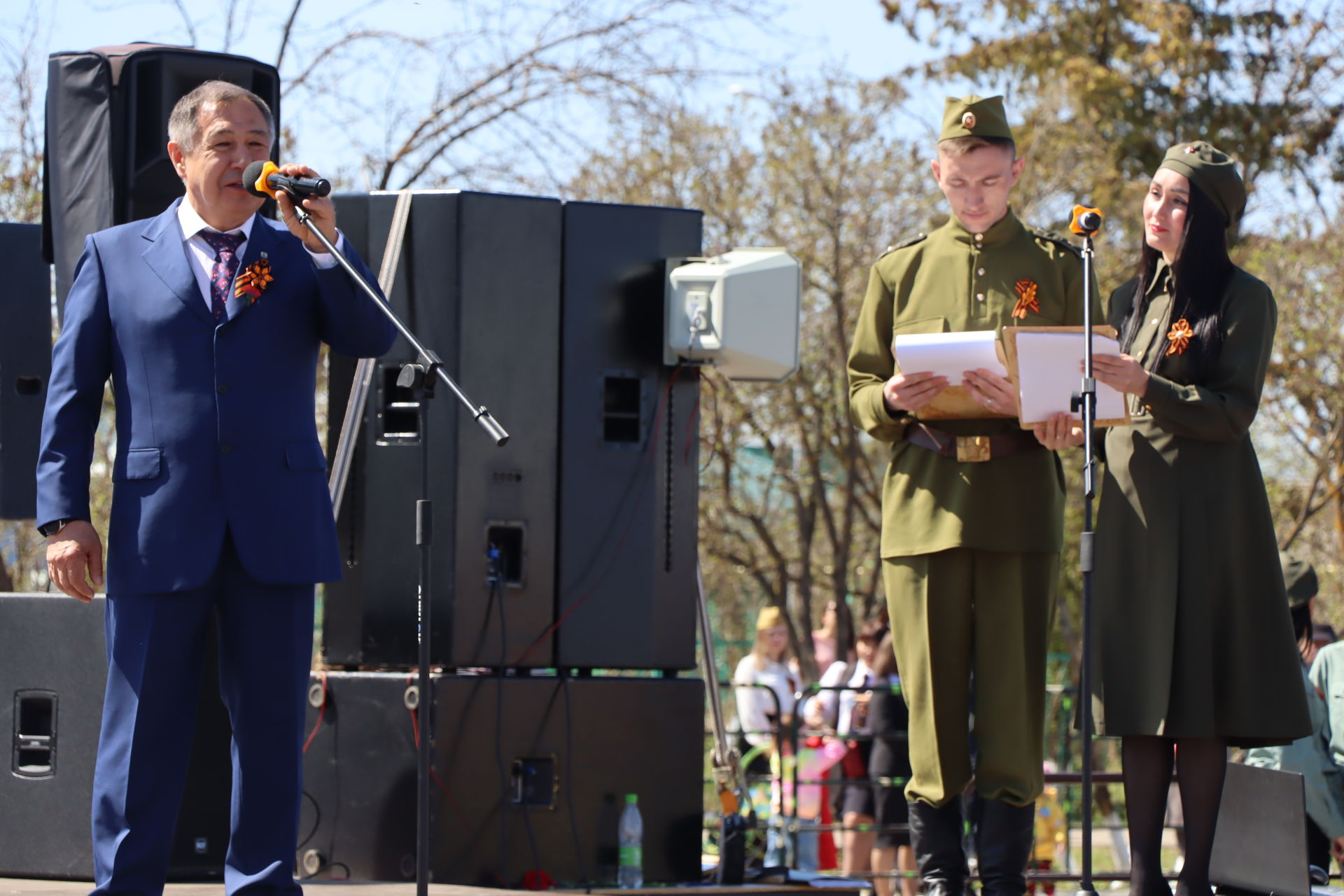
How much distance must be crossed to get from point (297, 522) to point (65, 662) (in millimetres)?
1356

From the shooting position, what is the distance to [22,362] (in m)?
4.46

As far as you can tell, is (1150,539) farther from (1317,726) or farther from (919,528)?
(1317,726)

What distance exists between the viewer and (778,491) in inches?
635

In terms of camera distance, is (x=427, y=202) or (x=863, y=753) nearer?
(x=427, y=202)

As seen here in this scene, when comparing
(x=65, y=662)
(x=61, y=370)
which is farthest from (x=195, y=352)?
(x=65, y=662)

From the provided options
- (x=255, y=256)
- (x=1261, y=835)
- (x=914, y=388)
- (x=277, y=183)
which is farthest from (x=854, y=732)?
(x=277, y=183)

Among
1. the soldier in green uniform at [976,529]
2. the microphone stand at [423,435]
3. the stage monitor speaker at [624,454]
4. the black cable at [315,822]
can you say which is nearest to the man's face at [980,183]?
the soldier in green uniform at [976,529]

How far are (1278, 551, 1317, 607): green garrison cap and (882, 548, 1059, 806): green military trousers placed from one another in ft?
7.60

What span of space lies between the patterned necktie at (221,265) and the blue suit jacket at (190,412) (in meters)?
0.02

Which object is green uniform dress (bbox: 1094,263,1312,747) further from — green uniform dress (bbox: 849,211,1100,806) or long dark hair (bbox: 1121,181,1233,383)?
green uniform dress (bbox: 849,211,1100,806)

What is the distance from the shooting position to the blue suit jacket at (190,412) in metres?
3.01

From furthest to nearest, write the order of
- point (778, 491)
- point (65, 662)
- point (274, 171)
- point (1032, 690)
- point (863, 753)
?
point (778, 491)
point (863, 753)
point (65, 662)
point (1032, 690)
point (274, 171)

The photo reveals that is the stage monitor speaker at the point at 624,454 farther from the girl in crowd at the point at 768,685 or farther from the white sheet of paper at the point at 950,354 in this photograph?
the girl in crowd at the point at 768,685

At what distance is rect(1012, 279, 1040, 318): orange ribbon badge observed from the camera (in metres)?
3.79
